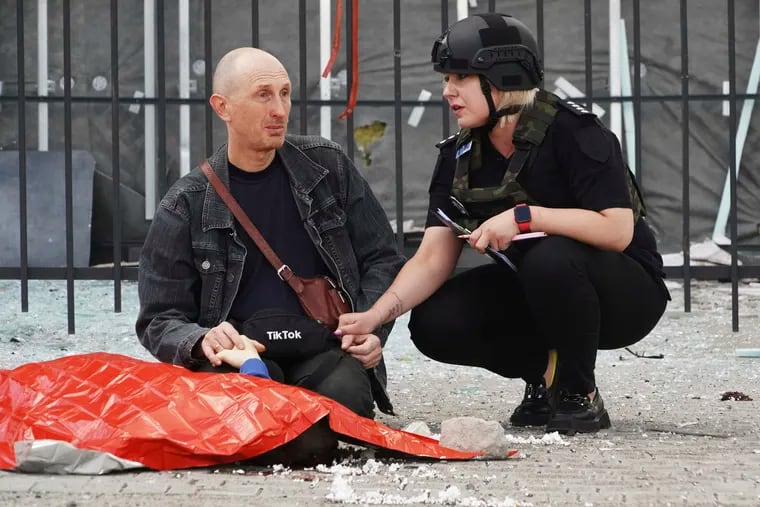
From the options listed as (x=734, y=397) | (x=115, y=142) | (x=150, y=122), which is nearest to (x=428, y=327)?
(x=734, y=397)

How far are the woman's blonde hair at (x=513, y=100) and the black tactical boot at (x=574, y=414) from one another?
2.46 feet

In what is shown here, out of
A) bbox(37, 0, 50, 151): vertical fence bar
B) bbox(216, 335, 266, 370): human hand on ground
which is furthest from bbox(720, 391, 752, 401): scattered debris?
bbox(37, 0, 50, 151): vertical fence bar

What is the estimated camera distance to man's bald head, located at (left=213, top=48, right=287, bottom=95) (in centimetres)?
355

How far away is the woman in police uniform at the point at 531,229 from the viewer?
138 inches

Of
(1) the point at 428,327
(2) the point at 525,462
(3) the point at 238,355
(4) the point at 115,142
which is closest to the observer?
(2) the point at 525,462

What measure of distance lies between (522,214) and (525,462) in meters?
0.67

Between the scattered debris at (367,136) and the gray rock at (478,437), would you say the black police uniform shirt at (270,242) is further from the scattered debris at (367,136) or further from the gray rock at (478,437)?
the scattered debris at (367,136)

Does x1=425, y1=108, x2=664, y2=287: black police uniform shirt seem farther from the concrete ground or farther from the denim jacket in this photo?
the concrete ground

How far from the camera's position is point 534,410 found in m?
3.84

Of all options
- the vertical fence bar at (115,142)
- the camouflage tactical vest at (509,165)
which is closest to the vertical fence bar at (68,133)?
the vertical fence bar at (115,142)

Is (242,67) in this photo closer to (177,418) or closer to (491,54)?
(491,54)

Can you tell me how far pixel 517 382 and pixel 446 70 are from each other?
170 centimetres

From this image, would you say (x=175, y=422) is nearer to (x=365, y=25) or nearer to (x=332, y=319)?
(x=332, y=319)

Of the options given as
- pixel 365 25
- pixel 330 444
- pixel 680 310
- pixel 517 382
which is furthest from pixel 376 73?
pixel 330 444
